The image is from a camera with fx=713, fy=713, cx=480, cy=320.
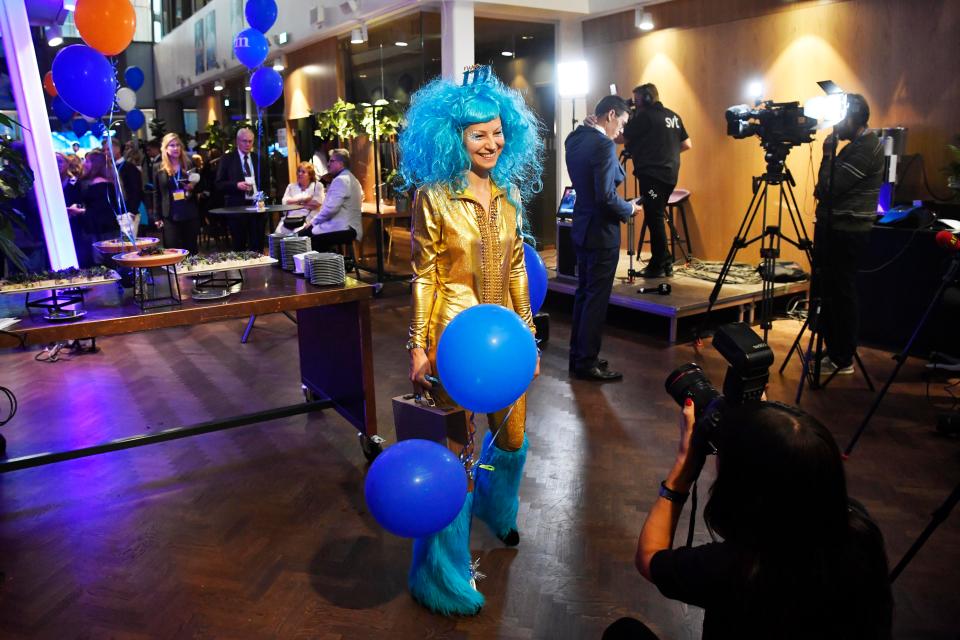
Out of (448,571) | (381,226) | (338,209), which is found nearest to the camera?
(448,571)

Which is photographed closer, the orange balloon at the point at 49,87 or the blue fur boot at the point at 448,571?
the blue fur boot at the point at 448,571

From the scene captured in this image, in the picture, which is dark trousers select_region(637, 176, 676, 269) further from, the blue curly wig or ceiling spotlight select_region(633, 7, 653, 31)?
the blue curly wig

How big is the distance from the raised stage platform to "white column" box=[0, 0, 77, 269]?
406 centimetres

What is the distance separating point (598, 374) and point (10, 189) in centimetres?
345

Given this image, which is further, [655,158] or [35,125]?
[655,158]

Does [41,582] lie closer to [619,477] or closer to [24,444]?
[24,444]

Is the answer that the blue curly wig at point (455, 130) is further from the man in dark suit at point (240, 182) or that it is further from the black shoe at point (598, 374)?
the man in dark suit at point (240, 182)

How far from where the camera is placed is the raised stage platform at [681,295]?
5.59m

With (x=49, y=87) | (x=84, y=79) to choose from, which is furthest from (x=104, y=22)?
(x=49, y=87)

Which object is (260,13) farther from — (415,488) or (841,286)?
(415,488)

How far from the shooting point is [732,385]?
144 cm

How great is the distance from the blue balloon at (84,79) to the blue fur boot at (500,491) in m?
2.99

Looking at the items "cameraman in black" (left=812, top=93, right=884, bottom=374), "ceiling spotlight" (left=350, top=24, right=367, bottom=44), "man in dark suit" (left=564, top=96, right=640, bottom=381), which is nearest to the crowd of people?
"ceiling spotlight" (left=350, top=24, right=367, bottom=44)

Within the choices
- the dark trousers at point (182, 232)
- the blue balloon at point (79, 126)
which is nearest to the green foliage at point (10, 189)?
the dark trousers at point (182, 232)
